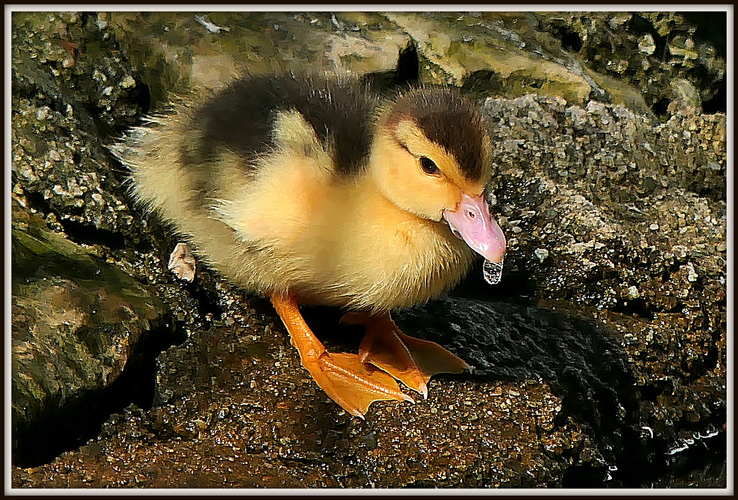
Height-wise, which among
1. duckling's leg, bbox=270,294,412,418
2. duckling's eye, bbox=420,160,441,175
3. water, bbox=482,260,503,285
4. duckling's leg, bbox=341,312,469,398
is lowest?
duckling's leg, bbox=270,294,412,418

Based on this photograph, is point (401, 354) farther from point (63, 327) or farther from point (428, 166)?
point (63, 327)

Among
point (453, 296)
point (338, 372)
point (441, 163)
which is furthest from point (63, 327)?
point (453, 296)

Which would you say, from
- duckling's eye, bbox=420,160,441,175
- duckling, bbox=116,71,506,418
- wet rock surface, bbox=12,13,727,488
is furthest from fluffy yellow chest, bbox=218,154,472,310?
wet rock surface, bbox=12,13,727,488

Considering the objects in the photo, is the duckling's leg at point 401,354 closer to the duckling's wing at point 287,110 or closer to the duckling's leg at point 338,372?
the duckling's leg at point 338,372

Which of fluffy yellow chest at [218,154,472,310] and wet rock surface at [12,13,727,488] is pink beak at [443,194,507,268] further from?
wet rock surface at [12,13,727,488]

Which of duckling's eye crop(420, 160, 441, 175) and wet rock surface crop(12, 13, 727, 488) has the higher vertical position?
duckling's eye crop(420, 160, 441, 175)

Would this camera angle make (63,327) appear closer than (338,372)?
Yes

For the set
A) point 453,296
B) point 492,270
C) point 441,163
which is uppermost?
point 441,163
